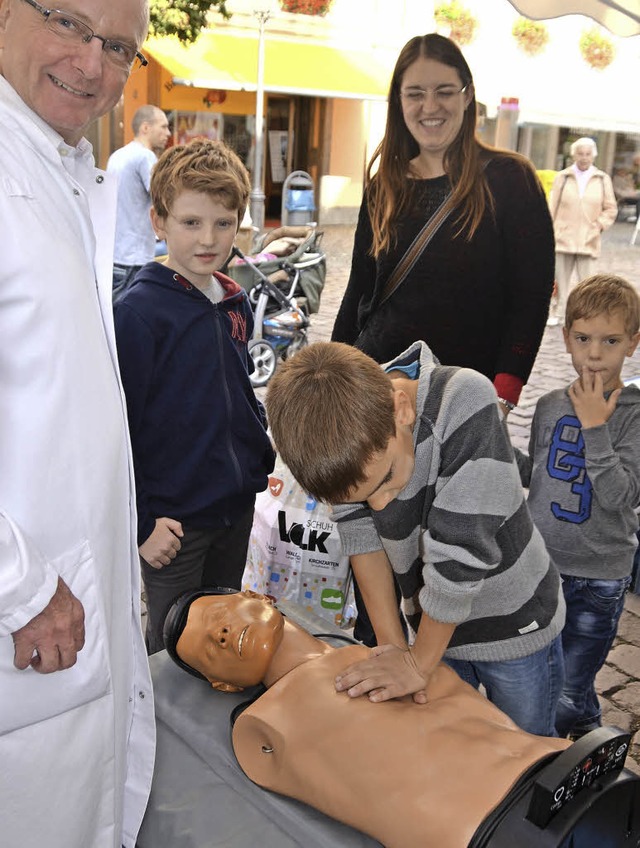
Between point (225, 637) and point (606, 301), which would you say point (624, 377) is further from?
point (225, 637)

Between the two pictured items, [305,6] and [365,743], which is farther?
[305,6]

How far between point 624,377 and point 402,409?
5.39 metres

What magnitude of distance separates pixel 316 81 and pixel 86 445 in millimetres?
13979

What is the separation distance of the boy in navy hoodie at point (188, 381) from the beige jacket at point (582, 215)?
6.93 meters

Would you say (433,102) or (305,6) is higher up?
(305,6)

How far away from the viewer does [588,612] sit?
242 centimetres

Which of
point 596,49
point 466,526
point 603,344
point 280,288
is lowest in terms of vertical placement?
point 280,288

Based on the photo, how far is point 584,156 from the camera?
28.5 ft

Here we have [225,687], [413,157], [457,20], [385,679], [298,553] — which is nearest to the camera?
[385,679]

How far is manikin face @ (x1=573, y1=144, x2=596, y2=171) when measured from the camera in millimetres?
8562

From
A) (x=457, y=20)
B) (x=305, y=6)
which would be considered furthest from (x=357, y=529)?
(x=305, y=6)

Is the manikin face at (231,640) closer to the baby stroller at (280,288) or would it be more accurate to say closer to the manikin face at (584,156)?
the baby stroller at (280,288)

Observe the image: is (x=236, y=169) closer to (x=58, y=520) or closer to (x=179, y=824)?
(x=58, y=520)

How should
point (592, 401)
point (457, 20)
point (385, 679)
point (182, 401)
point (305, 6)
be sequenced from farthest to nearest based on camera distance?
point (305, 6) → point (457, 20) → point (592, 401) → point (182, 401) → point (385, 679)
